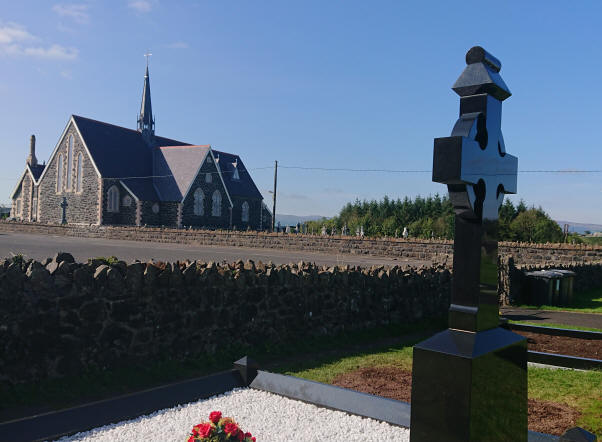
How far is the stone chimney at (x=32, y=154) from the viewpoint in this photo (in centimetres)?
6226

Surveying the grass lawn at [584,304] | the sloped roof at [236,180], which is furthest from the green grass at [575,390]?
the sloped roof at [236,180]

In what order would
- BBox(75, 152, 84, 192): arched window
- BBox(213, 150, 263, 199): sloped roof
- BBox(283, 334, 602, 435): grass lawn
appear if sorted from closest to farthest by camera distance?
BBox(283, 334, 602, 435): grass lawn
BBox(75, 152, 84, 192): arched window
BBox(213, 150, 263, 199): sloped roof

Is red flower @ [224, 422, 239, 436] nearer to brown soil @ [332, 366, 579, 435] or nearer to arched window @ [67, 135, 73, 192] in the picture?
brown soil @ [332, 366, 579, 435]

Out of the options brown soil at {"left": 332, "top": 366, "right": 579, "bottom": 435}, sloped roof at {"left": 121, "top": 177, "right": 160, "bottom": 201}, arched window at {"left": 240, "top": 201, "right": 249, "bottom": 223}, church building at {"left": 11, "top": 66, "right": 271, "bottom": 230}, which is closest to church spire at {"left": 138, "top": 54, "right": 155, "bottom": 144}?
church building at {"left": 11, "top": 66, "right": 271, "bottom": 230}

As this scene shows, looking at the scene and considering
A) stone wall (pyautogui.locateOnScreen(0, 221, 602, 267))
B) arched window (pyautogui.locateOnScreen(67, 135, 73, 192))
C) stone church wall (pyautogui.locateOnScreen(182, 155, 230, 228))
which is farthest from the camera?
stone church wall (pyautogui.locateOnScreen(182, 155, 230, 228))

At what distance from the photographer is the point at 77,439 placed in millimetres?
4551

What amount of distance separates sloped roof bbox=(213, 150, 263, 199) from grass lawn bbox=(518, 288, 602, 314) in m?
43.6

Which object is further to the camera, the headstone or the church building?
the church building

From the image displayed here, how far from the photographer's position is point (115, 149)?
164ft

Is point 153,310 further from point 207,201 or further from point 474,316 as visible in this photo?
point 207,201

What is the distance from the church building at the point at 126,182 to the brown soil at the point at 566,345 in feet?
137

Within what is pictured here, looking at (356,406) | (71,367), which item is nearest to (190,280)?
(71,367)

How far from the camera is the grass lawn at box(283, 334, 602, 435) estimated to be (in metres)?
5.99

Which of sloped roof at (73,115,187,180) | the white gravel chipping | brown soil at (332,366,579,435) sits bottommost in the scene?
brown soil at (332,366,579,435)
